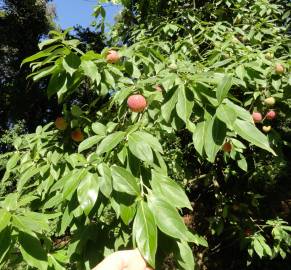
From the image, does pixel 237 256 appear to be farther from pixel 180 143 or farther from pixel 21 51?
pixel 21 51

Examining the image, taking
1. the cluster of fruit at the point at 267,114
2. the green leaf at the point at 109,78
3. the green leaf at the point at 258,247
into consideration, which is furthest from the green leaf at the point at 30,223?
the green leaf at the point at 258,247

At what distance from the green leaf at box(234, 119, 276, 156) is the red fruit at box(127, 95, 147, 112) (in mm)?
527

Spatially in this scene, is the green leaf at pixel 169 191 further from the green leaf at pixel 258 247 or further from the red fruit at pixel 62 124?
the green leaf at pixel 258 247

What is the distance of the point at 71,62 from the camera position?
5.67 ft

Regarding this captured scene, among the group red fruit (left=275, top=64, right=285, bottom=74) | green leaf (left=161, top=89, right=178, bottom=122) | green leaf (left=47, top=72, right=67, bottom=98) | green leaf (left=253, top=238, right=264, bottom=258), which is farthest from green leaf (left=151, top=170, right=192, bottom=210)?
green leaf (left=253, top=238, right=264, bottom=258)

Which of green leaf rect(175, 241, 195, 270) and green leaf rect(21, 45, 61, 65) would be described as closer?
green leaf rect(175, 241, 195, 270)

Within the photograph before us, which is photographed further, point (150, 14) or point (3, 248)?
point (150, 14)

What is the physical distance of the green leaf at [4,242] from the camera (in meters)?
1.25

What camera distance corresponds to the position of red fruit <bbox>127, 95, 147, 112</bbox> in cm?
170

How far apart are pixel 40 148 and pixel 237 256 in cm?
291

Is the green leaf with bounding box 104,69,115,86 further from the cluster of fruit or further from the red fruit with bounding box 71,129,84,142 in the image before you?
the cluster of fruit

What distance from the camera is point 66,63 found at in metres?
1.72

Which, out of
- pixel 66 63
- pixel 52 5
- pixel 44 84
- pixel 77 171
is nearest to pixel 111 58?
pixel 66 63

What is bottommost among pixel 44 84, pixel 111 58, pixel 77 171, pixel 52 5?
pixel 44 84
